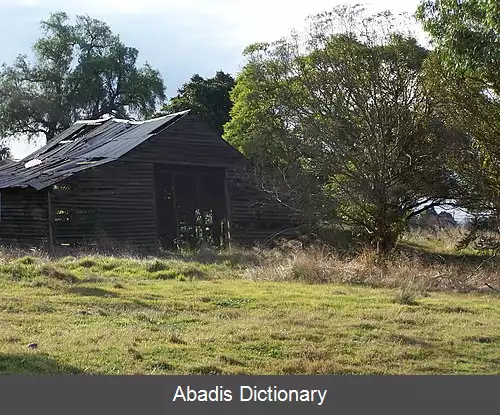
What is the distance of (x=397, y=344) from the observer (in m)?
7.98

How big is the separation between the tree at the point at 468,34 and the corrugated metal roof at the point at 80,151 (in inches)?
650

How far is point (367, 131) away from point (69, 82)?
35.2 meters

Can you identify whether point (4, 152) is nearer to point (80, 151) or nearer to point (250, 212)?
point (80, 151)

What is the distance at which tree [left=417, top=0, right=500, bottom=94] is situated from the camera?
413 inches

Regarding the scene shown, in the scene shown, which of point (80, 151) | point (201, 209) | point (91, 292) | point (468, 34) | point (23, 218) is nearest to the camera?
point (468, 34)

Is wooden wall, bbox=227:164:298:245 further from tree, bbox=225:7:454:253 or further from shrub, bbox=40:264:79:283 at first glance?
shrub, bbox=40:264:79:283

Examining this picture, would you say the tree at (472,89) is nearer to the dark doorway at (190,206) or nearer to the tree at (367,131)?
the tree at (367,131)

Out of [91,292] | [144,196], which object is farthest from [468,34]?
[144,196]

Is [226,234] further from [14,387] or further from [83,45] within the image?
[83,45]

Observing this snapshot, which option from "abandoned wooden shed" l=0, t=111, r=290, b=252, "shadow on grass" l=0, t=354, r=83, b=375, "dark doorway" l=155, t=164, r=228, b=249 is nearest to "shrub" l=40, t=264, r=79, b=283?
"shadow on grass" l=0, t=354, r=83, b=375

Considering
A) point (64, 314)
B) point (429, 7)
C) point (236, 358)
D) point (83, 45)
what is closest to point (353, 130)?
point (429, 7)

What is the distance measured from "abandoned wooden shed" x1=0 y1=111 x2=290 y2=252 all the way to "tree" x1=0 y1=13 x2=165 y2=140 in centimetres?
2095

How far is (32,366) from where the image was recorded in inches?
253

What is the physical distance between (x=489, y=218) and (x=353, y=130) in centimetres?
527
